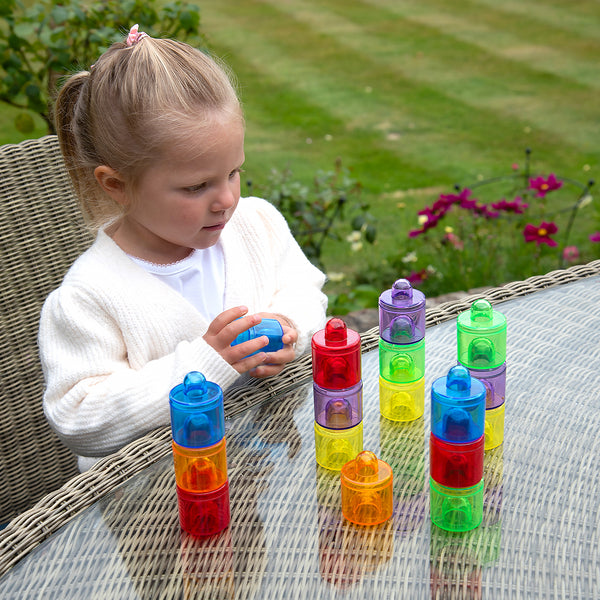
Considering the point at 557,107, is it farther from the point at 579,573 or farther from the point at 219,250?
the point at 579,573

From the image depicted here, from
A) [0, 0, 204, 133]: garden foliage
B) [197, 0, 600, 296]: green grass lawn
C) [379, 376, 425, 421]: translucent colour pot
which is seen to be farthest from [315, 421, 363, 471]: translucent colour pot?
[197, 0, 600, 296]: green grass lawn

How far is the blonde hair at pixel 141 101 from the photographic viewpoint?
1.51 metres

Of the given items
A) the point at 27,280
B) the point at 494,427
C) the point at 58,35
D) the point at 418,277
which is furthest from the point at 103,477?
the point at 418,277

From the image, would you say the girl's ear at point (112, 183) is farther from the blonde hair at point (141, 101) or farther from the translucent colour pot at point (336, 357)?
the translucent colour pot at point (336, 357)

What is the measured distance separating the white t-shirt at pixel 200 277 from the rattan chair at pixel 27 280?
35 cm

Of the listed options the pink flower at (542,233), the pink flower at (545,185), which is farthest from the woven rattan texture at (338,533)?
the pink flower at (545,185)

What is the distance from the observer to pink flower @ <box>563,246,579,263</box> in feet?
11.3

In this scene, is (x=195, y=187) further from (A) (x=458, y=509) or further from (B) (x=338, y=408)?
(A) (x=458, y=509)

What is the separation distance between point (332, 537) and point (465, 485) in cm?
20

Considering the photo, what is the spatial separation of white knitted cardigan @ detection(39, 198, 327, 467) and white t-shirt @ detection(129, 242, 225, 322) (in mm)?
23

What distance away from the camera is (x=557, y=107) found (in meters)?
5.99

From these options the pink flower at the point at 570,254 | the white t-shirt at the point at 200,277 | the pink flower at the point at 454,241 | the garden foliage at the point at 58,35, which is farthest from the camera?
the pink flower at the point at 454,241

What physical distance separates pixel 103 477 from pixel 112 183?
2.01 ft

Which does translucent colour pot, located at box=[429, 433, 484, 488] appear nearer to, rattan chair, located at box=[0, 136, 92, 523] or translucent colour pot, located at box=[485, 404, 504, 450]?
translucent colour pot, located at box=[485, 404, 504, 450]
